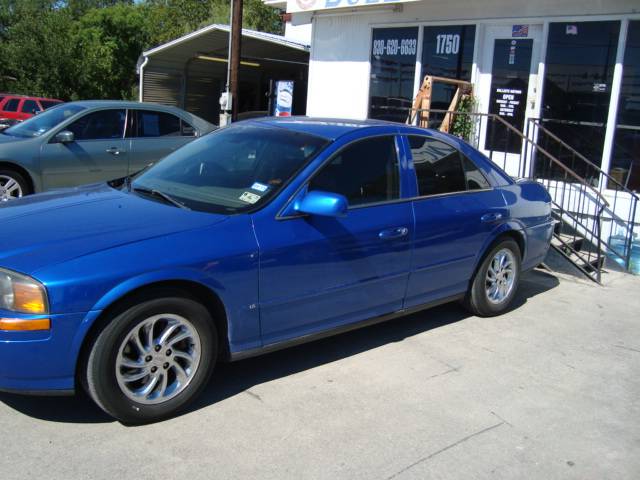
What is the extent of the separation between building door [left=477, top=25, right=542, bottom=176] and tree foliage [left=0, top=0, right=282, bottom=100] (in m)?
23.8

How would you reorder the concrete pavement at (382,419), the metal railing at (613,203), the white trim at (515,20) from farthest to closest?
the white trim at (515,20) → the metal railing at (613,203) → the concrete pavement at (382,419)

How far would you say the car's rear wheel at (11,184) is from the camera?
783 centimetres

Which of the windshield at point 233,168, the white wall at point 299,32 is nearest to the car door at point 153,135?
the windshield at point 233,168

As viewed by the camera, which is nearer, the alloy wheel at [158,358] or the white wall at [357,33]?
the alloy wheel at [158,358]

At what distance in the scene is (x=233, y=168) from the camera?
4.38m

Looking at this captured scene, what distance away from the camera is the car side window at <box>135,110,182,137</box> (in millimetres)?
8883

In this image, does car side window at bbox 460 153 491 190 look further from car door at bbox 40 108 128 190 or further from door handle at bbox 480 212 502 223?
car door at bbox 40 108 128 190

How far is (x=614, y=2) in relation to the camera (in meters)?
8.30

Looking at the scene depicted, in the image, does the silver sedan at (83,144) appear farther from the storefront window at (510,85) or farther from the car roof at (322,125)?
the storefront window at (510,85)

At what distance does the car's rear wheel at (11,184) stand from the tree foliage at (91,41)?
22.9m

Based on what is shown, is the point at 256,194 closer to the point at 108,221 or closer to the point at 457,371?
the point at 108,221

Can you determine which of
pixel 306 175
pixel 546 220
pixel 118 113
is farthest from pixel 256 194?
pixel 118 113

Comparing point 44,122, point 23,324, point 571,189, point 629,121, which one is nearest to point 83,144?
point 44,122

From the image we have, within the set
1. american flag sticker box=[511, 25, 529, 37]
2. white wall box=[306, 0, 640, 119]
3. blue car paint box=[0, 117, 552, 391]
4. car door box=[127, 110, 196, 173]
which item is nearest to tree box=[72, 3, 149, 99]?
white wall box=[306, 0, 640, 119]
